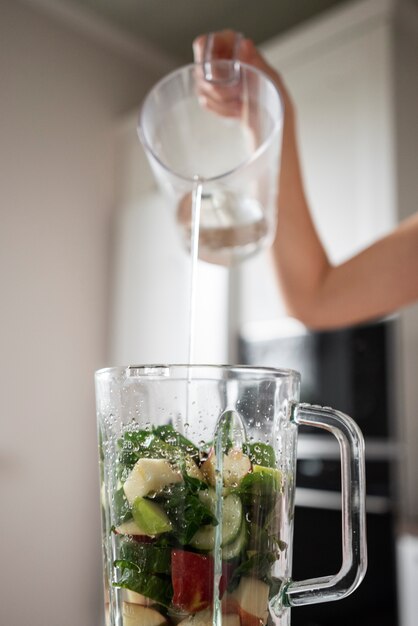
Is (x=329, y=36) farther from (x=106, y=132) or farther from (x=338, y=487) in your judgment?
(x=338, y=487)

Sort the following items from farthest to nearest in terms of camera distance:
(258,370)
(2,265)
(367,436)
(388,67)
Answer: (2,265) → (388,67) → (367,436) → (258,370)

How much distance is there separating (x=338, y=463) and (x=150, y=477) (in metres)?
1.75

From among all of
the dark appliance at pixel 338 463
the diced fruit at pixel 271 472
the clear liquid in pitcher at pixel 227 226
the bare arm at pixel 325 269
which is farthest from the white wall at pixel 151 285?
the diced fruit at pixel 271 472

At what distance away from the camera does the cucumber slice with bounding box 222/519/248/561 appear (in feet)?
1.31

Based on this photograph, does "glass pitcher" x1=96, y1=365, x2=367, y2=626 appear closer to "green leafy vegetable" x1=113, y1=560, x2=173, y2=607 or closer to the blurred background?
"green leafy vegetable" x1=113, y1=560, x2=173, y2=607

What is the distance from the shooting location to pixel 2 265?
8.87 ft

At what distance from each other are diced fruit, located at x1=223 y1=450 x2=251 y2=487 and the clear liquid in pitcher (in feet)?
1.32

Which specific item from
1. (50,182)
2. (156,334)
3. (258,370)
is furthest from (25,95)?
(258,370)

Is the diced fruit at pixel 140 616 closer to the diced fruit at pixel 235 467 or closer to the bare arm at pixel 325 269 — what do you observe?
the diced fruit at pixel 235 467

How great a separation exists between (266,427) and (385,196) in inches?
70.3

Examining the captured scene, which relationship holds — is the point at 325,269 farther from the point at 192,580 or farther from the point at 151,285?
the point at 151,285

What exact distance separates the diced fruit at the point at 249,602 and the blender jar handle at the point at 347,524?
0.04ft

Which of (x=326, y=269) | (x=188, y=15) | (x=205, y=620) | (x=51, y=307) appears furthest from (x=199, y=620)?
(x=188, y=15)

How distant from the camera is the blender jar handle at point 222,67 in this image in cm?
68
